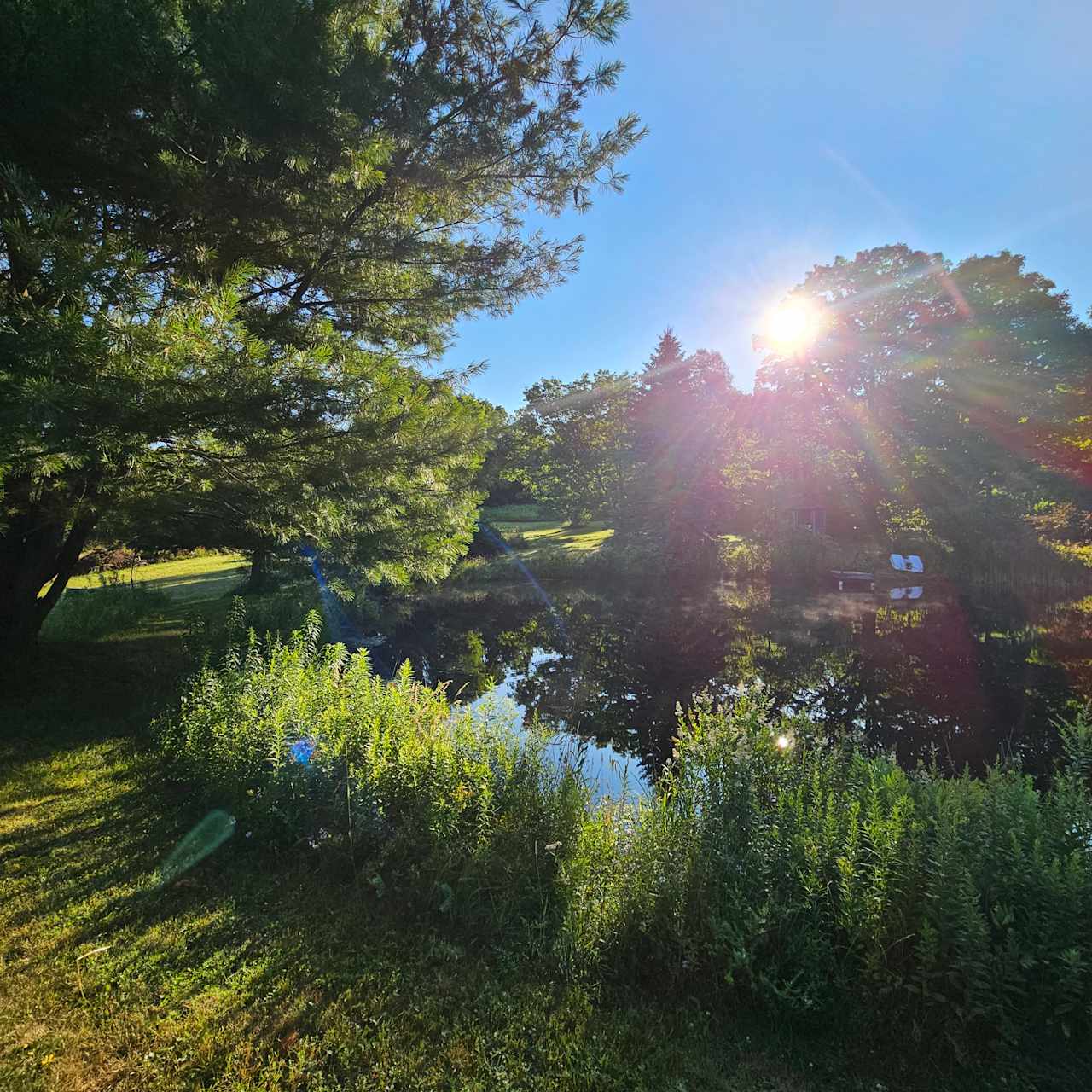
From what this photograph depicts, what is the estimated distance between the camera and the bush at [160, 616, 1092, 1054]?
268 cm

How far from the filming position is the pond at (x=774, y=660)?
27.6 ft

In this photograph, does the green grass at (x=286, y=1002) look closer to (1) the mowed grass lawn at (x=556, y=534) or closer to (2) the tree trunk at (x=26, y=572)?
(2) the tree trunk at (x=26, y=572)

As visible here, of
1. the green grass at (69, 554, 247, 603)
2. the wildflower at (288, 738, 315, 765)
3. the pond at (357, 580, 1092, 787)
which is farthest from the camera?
the green grass at (69, 554, 247, 603)

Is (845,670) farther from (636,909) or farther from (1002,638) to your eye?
(636,909)

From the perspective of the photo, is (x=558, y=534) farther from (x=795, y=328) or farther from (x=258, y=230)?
(x=258, y=230)

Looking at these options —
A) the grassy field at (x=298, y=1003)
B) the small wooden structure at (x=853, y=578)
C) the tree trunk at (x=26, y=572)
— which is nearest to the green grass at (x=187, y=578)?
the tree trunk at (x=26, y=572)

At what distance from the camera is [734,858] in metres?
3.32

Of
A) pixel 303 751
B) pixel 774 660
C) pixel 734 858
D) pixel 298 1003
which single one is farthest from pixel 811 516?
pixel 298 1003

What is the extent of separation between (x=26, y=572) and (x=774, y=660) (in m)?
12.7

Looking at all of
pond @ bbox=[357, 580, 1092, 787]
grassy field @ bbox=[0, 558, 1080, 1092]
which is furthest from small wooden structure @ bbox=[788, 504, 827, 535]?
grassy field @ bbox=[0, 558, 1080, 1092]

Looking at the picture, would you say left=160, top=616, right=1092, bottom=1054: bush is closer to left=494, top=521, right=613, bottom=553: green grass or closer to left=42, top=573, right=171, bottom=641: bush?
left=42, top=573, right=171, bottom=641: bush

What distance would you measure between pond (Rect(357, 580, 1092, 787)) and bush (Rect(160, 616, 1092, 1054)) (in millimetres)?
1895

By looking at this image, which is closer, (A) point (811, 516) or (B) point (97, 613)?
(B) point (97, 613)

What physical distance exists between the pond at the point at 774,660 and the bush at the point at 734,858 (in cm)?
189
